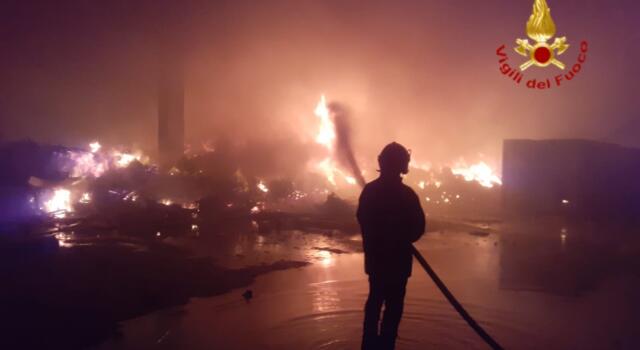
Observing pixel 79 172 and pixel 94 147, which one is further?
pixel 94 147

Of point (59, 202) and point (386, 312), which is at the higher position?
point (59, 202)

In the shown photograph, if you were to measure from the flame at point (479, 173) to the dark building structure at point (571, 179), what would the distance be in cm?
398

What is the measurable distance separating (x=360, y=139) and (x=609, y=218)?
16.0 m

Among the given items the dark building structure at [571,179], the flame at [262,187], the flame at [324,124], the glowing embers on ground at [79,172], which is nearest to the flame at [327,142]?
the flame at [324,124]

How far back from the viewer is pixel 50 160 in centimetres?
2342

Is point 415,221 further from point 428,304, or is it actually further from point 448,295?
point 428,304

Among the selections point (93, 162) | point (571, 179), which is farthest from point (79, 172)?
point (571, 179)

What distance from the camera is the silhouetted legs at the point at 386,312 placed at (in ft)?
15.6

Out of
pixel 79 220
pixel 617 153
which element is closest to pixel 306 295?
pixel 79 220

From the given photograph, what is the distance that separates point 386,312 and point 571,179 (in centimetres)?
2537

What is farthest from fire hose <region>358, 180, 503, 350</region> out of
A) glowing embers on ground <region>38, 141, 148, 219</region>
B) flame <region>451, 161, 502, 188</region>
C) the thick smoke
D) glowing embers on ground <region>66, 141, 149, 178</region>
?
the thick smoke

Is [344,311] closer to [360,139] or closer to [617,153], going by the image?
[617,153]

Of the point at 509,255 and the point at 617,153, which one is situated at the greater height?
the point at 617,153

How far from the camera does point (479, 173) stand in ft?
111
